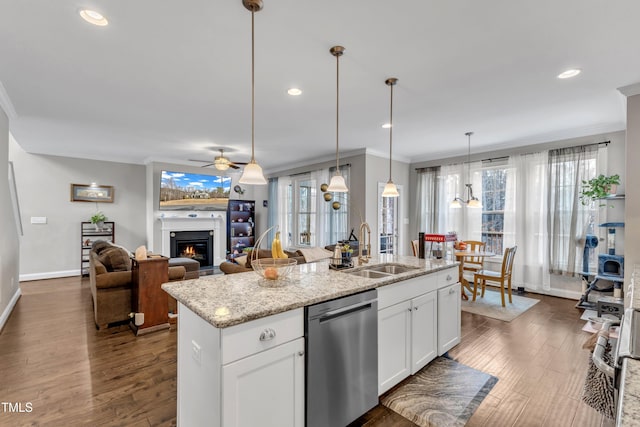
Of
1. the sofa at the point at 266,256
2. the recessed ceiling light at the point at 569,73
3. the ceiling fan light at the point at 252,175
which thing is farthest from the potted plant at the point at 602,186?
the ceiling fan light at the point at 252,175

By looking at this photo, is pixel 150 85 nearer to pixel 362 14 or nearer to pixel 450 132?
pixel 362 14

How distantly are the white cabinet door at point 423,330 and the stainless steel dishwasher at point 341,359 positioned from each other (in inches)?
20.9

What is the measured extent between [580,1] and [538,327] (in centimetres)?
346

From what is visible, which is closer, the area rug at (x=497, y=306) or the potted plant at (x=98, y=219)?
the area rug at (x=497, y=306)

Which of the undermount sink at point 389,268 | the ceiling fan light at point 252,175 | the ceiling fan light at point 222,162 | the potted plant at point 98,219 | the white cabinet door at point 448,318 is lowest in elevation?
the white cabinet door at point 448,318

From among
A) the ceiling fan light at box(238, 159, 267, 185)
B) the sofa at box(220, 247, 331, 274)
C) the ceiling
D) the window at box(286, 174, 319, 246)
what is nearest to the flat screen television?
the window at box(286, 174, 319, 246)

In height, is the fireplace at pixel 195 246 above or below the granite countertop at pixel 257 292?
below

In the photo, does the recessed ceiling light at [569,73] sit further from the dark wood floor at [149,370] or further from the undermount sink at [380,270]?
the dark wood floor at [149,370]

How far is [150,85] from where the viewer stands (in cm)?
306

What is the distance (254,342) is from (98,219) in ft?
22.4

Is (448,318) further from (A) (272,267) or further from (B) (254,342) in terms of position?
(B) (254,342)

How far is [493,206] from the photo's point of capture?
18.7 feet

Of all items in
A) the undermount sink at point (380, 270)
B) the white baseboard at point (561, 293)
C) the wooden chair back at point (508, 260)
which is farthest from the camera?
the white baseboard at point (561, 293)

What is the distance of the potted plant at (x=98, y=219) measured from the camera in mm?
6477
